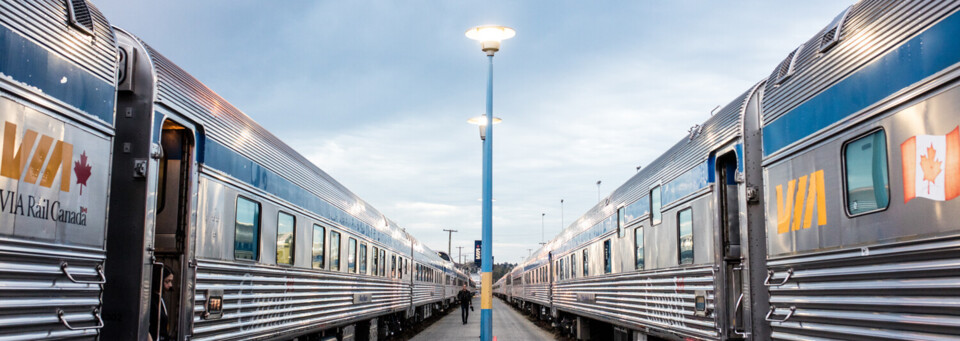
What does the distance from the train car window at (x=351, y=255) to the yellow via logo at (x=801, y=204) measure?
9714 mm

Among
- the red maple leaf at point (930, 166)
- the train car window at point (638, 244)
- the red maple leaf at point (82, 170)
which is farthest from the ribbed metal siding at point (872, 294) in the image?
the train car window at point (638, 244)

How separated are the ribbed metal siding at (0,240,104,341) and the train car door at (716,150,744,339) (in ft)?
17.8

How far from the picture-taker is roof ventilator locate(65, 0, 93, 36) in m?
4.95

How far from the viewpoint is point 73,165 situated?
15.9ft

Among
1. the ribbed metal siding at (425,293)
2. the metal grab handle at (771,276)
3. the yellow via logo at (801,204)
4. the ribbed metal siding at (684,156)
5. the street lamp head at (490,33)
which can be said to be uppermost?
the street lamp head at (490,33)

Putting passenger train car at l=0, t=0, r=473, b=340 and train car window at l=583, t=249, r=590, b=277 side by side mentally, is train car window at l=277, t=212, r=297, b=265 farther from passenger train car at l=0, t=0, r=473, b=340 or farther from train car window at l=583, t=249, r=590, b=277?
train car window at l=583, t=249, r=590, b=277

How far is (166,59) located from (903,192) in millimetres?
5525

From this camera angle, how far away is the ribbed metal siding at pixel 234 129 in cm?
640

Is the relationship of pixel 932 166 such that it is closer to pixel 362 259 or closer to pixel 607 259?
pixel 607 259

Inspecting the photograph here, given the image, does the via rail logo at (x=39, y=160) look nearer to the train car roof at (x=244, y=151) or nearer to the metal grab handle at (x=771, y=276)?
the train car roof at (x=244, y=151)

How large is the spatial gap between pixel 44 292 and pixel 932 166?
16.3 feet

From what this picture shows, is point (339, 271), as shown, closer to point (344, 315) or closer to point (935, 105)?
point (344, 315)

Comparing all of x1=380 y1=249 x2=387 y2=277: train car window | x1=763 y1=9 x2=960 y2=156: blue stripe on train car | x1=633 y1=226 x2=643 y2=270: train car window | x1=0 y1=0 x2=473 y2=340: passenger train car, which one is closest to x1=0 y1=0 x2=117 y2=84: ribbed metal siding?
x1=0 y1=0 x2=473 y2=340: passenger train car

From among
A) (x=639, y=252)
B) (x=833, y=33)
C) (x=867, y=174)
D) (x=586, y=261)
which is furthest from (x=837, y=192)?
(x=586, y=261)
